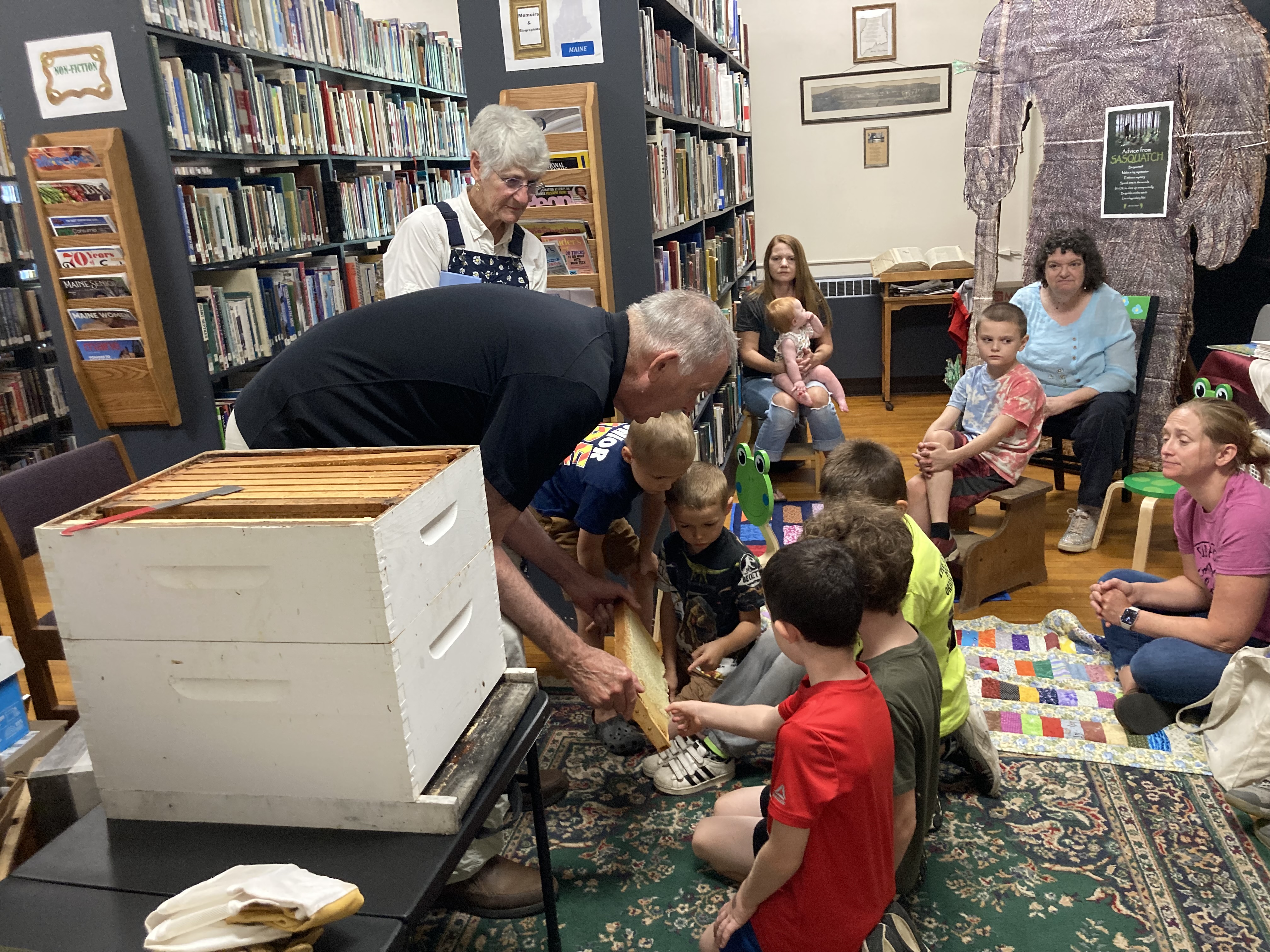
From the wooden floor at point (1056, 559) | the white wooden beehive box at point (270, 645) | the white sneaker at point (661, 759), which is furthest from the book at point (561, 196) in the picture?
the white wooden beehive box at point (270, 645)

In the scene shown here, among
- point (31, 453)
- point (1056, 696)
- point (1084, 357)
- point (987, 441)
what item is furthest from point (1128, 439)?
point (31, 453)

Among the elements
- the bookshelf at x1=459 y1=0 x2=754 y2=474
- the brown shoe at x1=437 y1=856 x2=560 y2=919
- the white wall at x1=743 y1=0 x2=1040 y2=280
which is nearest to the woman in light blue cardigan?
the bookshelf at x1=459 y1=0 x2=754 y2=474

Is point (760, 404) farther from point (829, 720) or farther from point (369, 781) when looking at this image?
point (369, 781)

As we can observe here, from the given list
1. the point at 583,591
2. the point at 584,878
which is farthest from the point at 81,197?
the point at 584,878

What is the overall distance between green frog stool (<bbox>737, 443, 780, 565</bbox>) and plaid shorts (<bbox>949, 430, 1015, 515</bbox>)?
68 cm

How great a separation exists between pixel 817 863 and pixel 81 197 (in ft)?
9.24

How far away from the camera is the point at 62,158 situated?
2734 millimetres

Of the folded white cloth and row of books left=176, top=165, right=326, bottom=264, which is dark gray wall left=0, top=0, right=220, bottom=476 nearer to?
row of books left=176, top=165, right=326, bottom=264

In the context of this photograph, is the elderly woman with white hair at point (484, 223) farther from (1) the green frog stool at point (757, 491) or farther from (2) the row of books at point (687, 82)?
(1) the green frog stool at point (757, 491)

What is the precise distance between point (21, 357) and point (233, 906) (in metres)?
5.21

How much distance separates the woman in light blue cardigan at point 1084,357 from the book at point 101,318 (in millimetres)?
3464

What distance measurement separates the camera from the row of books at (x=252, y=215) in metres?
3.22

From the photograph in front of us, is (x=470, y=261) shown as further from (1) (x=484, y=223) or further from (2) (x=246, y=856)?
(2) (x=246, y=856)

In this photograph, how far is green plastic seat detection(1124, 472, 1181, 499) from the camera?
3160 millimetres
